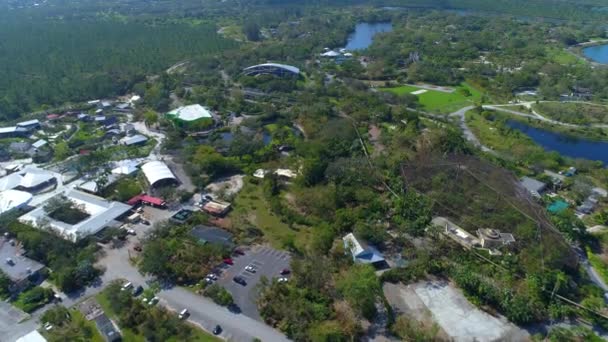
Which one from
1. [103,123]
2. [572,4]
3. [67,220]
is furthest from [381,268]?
[572,4]

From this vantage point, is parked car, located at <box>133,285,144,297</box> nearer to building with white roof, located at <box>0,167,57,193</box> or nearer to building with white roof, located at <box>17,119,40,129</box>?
building with white roof, located at <box>0,167,57,193</box>

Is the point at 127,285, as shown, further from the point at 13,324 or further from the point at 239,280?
the point at 239,280

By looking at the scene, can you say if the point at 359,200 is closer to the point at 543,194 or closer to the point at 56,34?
the point at 543,194

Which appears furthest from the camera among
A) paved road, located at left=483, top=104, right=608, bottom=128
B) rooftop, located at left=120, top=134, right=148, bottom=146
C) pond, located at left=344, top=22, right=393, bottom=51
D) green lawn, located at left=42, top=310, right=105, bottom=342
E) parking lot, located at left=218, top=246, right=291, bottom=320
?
pond, located at left=344, top=22, right=393, bottom=51

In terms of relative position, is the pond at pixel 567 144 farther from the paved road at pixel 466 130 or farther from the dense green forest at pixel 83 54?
the dense green forest at pixel 83 54

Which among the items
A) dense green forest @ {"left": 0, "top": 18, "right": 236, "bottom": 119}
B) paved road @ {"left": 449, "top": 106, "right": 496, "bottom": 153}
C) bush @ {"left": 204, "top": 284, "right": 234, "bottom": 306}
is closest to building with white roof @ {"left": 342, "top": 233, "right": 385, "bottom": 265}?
bush @ {"left": 204, "top": 284, "right": 234, "bottom": 306}

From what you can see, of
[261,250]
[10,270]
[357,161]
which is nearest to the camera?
[10,270]
